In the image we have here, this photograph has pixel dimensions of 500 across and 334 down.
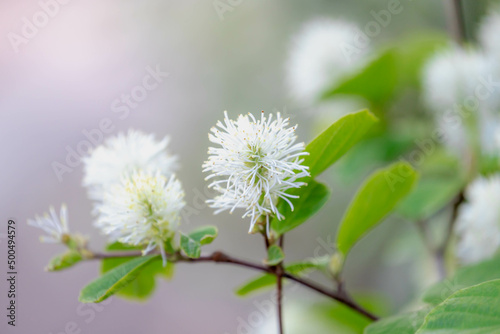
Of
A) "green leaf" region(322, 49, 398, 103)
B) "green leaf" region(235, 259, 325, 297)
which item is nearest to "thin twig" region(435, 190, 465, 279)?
"green leaf" region(322, 49, 398, 103)

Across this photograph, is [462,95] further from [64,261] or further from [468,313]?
[64,261]

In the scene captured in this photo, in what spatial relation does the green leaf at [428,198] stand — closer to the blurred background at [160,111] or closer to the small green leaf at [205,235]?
the small green leaf at [205,235]

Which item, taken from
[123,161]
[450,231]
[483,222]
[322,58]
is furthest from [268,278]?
[322,58]

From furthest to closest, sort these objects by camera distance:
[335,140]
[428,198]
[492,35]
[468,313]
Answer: [492,35] < [428,198] < [335,140] < [468,313]

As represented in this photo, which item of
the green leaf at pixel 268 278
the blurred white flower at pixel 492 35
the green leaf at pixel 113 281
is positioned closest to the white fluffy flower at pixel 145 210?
the green leaf at pixel 113 281

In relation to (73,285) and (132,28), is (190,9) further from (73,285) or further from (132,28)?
(73,285)

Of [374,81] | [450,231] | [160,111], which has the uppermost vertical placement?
[160,111]

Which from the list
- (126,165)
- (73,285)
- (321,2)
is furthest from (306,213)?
(321,2)
